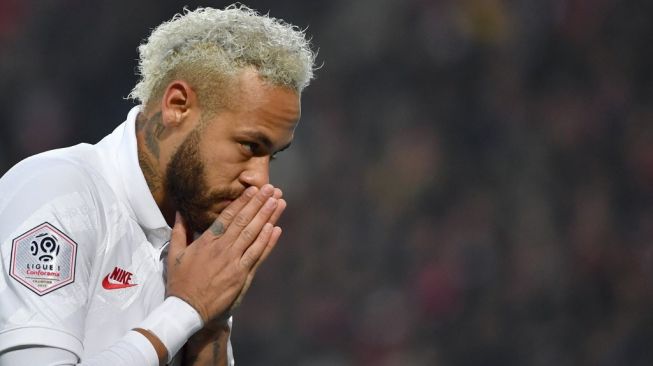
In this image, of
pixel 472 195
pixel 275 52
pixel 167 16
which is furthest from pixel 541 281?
pixel 275 52

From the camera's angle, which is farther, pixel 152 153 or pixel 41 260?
pixel 152 153

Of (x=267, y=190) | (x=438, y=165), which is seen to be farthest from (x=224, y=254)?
(x=438, y=165)

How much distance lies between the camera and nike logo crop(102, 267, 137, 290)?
2.26 m

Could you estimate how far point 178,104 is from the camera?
248 centimetres

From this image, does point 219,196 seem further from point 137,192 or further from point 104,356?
point 104,356

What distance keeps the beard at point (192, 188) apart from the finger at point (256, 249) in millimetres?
118

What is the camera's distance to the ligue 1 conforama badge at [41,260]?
206 centimetres

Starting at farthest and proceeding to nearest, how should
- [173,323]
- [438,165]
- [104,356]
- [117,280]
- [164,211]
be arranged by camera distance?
[438,165]
[164,211]
[117,280]
[173,323]
[104,356]

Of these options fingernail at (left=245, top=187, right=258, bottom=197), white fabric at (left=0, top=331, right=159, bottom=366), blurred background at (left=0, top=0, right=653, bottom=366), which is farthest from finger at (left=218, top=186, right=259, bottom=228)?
blurred background at (left=0, top=0, right=653, bottom=366)

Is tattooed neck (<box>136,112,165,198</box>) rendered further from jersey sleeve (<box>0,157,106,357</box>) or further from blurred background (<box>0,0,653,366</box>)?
blurred background (<box>0,0,653,366</box>)

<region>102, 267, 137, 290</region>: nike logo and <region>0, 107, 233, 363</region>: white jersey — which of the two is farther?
<region>102, 267, 137, 290</region>: nike logo

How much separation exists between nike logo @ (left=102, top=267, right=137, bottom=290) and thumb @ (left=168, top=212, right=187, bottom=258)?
105 mm

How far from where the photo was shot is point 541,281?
20.6ft

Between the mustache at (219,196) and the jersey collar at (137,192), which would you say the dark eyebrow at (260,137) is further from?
the jersey collar at (137,192)
